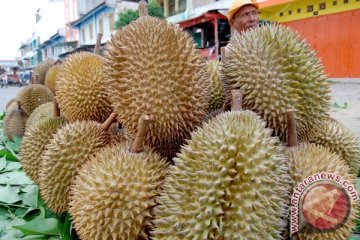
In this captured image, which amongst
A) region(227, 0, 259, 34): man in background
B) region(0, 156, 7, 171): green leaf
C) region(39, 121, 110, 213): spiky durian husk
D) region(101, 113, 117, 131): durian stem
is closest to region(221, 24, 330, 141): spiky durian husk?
region(101, 113, 117, 131): durian stem

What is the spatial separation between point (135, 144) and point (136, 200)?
0.23 m

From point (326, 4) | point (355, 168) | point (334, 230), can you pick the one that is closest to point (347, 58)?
point (326, 4)

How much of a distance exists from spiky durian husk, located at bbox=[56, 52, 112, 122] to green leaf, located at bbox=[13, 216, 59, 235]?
1.78 ft

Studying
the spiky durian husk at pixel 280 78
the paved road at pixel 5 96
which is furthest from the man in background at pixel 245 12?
the paved road at pixel 5 96

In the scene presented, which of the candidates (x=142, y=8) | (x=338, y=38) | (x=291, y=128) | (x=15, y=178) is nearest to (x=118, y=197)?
(x=291, y=128)

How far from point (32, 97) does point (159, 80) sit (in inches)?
93.6

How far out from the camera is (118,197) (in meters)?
1.08

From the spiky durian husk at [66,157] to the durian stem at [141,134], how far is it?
0.29 m

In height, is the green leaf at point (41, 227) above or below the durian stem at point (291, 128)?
below

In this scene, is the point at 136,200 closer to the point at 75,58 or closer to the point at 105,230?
the point at 105,230

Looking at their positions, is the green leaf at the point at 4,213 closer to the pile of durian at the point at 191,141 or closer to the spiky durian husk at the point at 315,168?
the pile of durian at the point at 191,141

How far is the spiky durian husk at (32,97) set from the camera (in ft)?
10.4

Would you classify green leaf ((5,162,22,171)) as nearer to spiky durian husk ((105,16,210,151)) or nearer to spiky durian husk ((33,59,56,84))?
spiky durian husk ((33,59,56,84))

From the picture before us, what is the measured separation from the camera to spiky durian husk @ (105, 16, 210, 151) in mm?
1232
